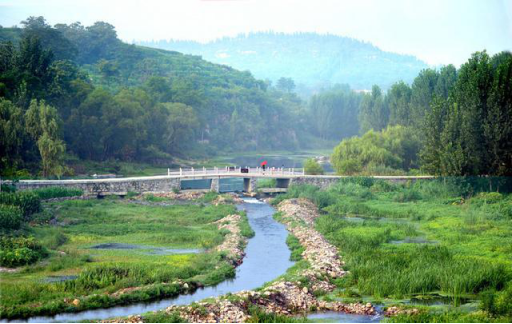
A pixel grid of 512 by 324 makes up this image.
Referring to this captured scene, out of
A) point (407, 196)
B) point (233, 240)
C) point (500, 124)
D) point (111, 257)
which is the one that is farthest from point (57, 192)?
point (500, 124)

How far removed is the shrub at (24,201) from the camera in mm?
46906

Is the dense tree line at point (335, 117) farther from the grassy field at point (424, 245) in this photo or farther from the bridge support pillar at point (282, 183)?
the grassy field at point (424, 245)

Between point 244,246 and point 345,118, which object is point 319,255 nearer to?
point 244,246

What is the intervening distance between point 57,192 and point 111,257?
20.2m

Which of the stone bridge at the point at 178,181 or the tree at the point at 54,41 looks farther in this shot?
Result: the tree at the point at 54,41

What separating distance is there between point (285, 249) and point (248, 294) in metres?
13.4

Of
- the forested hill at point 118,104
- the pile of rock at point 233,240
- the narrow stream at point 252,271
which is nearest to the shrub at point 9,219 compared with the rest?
the pile of rock at point 233,240

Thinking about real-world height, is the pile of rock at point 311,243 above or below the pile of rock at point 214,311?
above

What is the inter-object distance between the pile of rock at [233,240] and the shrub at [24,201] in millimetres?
12784

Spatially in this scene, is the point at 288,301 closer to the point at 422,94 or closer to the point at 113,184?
the point at 113,184

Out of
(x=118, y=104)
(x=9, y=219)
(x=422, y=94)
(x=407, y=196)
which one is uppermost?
(x=422, y=94)

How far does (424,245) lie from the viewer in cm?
4059

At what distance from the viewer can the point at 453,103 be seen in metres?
62.7

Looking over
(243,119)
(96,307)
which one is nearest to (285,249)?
(96,307)
